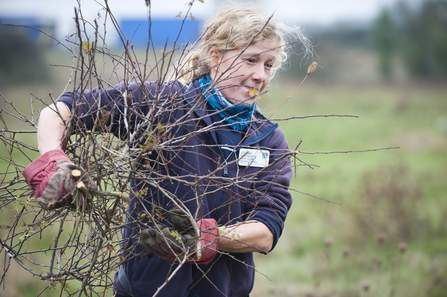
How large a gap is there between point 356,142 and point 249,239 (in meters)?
9.81

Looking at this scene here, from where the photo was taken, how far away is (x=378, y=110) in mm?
15484

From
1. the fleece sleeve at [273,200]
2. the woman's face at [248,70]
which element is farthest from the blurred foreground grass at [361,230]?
the woman's face at [248,70]

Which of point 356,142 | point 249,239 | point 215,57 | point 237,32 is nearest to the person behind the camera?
point 249,239

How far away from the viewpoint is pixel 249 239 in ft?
5.21

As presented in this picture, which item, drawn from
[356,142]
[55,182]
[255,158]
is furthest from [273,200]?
[356,142]

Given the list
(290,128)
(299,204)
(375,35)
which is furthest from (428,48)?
(299,204)

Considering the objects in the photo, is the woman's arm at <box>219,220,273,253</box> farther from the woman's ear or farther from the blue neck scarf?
the woman's ear

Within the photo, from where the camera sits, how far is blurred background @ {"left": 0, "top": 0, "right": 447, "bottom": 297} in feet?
13.4

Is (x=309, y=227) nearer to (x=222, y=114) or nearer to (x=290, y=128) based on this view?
(x=222, y=114)

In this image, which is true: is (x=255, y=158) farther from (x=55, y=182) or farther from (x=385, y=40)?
(x=385, y=40)

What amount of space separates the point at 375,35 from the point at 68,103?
23.8m

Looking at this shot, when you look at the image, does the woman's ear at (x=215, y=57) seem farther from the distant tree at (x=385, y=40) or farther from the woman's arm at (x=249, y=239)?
the distant tree at (x=385, y=40)

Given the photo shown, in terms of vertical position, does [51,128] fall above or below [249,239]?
above

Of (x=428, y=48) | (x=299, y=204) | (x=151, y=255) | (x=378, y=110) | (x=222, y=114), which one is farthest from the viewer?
(x=428, y=48)
